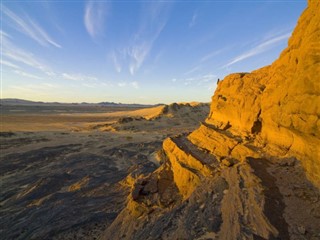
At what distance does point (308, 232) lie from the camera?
251 inches

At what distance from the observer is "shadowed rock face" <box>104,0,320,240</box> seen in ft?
23.8

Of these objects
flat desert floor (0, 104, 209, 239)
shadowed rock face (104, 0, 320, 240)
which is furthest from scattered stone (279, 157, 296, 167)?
flat desert floor (0, 104, 209, 239)

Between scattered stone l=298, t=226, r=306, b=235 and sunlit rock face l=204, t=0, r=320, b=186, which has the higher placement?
sunlit rock face l=204, t=0, r=320, b=186

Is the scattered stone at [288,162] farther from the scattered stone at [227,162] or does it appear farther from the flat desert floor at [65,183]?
the flat desert floor at [65,183]

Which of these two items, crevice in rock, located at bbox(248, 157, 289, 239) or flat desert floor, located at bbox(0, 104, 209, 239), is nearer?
crevice in rock, located at bbox(248, 157, 289, 239)

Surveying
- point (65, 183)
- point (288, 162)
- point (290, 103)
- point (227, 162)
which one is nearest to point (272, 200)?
point (288, 162)

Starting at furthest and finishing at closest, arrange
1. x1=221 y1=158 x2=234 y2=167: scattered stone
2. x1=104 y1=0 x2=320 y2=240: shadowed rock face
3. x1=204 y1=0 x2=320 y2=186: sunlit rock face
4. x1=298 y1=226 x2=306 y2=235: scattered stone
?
x1=221 y1=158 x2=234 y2=167: scattered stone → x1=204 y1=0 x2=320 y2=186: sunlit rock face → x1=104 y1=0 x2=320 y2=240: shadowed rock face → x1=298 y1=226 x2=306 y2=235: scattered stone

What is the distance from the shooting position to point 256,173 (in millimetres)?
8938

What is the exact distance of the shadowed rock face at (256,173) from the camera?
7254mm

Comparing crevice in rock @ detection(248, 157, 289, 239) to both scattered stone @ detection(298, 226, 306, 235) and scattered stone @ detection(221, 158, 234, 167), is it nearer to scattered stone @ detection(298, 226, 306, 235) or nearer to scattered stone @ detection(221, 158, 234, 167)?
scattered stone @ detection(298, 226, 306, 235)

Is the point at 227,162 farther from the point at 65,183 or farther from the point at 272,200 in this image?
the point at 65,183

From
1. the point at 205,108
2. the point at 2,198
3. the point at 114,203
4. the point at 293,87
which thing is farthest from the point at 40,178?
the point at 205,108

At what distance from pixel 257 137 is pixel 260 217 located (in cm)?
536

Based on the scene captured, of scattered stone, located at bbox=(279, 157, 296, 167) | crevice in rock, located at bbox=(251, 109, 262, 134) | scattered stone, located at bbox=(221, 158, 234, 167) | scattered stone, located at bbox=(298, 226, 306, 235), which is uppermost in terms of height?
crevice in rock, located at bbox=(251, 109, 262, 134)
